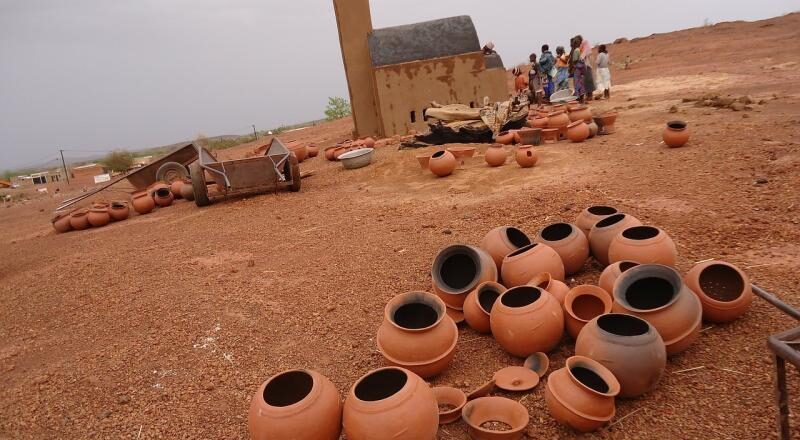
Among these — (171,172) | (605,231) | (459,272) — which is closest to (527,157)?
(605,231)

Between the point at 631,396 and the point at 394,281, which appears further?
the point at 394,281

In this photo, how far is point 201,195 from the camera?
8125 millimetres

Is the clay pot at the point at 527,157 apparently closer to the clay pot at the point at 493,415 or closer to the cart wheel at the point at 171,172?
the clay pot at the point at 493,415

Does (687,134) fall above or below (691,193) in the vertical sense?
above

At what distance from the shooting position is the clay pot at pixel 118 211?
28.5ft

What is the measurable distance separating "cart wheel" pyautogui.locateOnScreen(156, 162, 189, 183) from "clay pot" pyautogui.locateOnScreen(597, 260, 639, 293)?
34.2 feet

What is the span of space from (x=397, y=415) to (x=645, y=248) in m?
2.06

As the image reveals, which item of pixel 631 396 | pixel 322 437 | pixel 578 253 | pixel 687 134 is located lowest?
pixel 631 396

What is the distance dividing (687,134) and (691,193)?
218cm

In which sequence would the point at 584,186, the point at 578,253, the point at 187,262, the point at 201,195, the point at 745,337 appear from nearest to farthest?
the point at 745,337, the point at 578,253, the point at 187,262, the point at 584,186, the point at 201,195

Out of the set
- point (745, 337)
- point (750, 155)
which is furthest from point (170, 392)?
point (750, 155)

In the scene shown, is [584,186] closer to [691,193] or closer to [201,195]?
[691,193]

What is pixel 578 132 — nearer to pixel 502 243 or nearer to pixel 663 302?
pixel 502 243

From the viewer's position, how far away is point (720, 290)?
2.91 m
